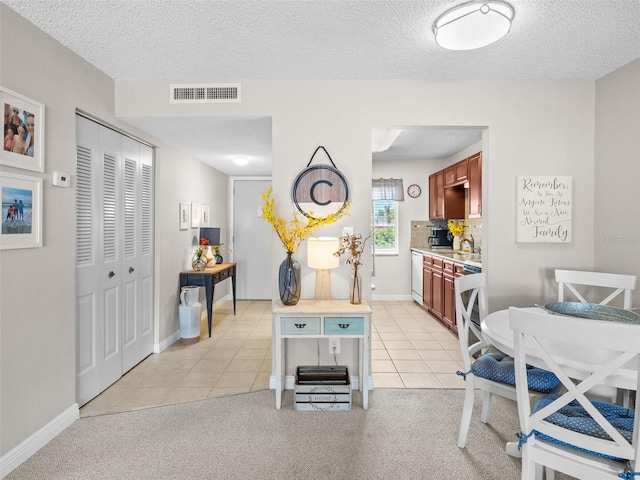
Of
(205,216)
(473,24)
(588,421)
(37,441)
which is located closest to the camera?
(588,421)

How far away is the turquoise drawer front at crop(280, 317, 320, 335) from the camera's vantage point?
2561mm

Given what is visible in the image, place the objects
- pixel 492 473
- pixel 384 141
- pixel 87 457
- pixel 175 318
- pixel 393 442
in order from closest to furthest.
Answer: pixel 492 473 < pixel 87 457 < pixel 393 442 < pixel 175 318 < pixel 384 141

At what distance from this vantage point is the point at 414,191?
612 centimetres

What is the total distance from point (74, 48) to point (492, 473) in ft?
11.6

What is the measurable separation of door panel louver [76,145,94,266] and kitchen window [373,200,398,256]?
4.41m

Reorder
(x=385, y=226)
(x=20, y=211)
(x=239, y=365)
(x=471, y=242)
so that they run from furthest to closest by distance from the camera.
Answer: (x=385, y=226)
(x=471, y=242)
(x=239, y=365)
(x=20, y=211)

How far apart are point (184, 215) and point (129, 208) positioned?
1.08 metres

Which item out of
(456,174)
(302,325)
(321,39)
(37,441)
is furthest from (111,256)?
(456,174)

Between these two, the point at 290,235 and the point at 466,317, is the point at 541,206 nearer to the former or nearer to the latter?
the point at 466,317

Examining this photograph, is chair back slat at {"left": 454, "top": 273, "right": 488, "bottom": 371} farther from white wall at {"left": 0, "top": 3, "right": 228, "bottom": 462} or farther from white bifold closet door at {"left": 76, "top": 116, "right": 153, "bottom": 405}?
white bifold closet door at {"left": 76, "top": 116, "right": 153, "bottom": 405}

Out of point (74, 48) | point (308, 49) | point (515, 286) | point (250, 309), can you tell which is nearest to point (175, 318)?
point (250, 309)

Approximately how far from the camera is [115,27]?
2.09 metres

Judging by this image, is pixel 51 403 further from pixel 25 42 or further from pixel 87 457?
pixel 25 42

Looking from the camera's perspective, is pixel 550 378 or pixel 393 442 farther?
pixel 393 442
